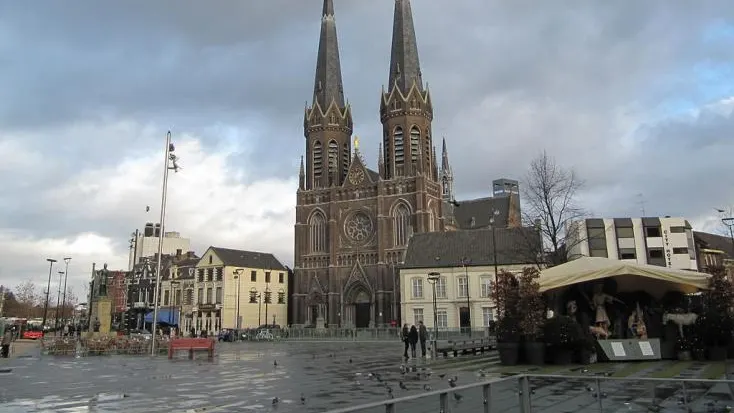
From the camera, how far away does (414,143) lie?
8138 cm

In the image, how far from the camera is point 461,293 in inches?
2351

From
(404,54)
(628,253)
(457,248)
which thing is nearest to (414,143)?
(404,54)

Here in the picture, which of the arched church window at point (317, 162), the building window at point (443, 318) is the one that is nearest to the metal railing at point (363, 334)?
the building window at point (443, 318)

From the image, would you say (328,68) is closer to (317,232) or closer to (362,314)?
(317,232)

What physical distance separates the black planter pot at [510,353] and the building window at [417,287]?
42113 millimetres

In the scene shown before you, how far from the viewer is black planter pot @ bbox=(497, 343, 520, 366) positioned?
737 inches

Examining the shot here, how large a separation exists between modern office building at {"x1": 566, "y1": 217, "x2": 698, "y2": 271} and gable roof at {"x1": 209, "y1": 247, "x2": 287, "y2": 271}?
43.9 metres

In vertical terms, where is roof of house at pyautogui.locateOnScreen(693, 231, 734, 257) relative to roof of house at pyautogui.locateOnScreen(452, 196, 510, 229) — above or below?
below

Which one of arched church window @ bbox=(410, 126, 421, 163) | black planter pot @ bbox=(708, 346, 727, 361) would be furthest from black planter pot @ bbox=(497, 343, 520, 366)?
arched church window @ bbox=(410, 126, 421, 163)

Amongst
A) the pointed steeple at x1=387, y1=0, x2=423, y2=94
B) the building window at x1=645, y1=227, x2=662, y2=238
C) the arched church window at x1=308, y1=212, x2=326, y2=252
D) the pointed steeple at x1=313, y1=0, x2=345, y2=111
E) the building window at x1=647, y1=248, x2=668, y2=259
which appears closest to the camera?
the building window at x1=647, y1=248, x2=668, y2=259

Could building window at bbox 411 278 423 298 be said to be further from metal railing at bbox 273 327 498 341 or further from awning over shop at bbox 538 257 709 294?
awning over shop at bbox 538 257 709 294

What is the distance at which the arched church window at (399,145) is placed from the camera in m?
80.9

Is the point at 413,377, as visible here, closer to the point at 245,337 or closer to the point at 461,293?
the point at 461,293

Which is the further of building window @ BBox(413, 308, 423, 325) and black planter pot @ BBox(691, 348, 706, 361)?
building window @ BBox(413, 308, 423, 325)
